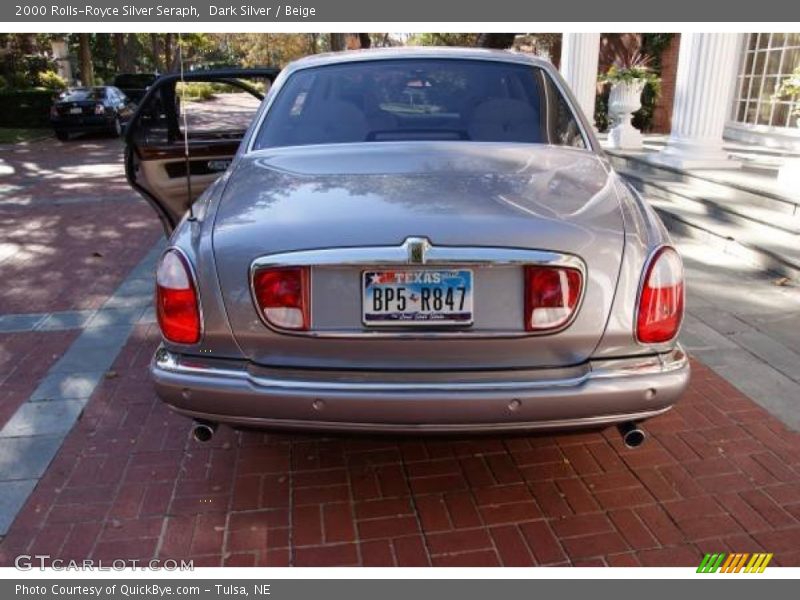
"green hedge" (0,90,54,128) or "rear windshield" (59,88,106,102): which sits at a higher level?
"rear windshield" (59,88,106,102)

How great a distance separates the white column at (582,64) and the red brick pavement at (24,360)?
30.0 feet

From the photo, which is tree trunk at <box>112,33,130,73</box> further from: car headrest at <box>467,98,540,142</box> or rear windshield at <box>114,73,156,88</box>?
car headrest at <box>467,98,540,142</box>

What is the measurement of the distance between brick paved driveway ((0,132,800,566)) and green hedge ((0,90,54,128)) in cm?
2192

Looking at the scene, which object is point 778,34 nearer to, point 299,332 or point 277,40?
point 299,332

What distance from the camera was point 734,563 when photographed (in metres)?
2.42

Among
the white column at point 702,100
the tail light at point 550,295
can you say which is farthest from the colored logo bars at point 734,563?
the white column at point 702,100

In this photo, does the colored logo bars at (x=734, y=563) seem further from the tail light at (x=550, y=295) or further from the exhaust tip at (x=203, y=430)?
the exhaust tip at (x=203, y=430)

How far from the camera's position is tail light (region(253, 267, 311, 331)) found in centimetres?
228

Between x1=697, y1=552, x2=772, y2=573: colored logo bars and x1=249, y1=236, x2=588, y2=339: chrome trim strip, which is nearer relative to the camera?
x1=249, y1=236, x2=588, y2=339: chrome trim strip

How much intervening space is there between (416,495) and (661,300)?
1254mm

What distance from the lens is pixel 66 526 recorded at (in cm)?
264

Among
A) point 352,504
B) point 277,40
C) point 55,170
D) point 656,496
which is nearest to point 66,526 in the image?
point 352,504

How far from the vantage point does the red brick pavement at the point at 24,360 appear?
12.2 ft

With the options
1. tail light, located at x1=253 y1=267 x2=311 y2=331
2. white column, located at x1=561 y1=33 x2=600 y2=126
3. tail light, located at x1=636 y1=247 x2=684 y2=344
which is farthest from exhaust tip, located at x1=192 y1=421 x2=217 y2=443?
white column, located at x1=561 y1=33 x2=600 y2=126
